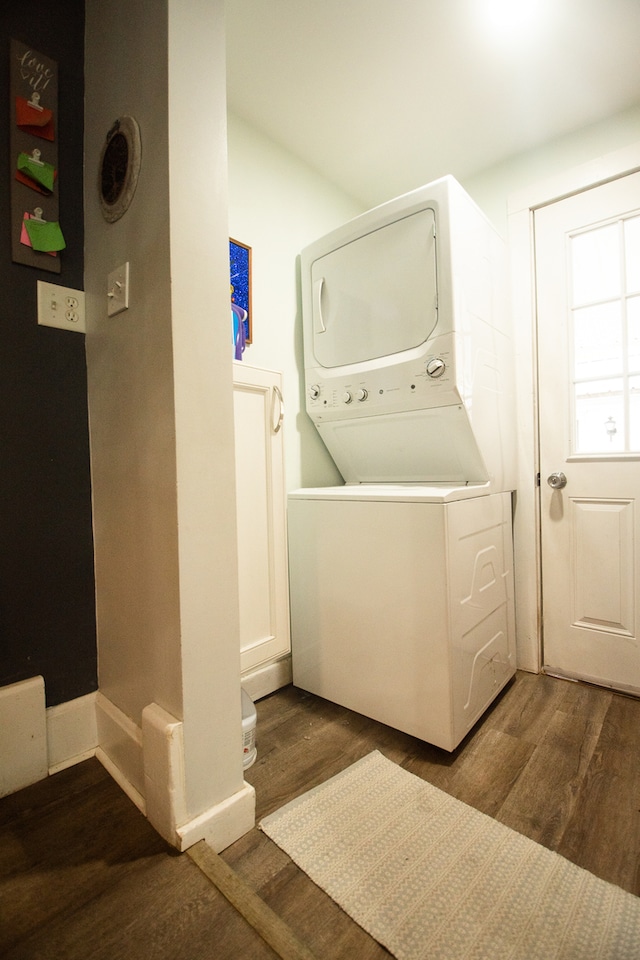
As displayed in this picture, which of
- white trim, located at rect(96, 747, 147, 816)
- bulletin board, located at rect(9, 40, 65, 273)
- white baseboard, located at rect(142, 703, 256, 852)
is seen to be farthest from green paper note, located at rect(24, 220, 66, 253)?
white trim, located at rect(96, 747, 147, 816)

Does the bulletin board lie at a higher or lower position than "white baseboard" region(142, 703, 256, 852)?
higher

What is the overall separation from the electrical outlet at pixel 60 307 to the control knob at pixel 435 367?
3.64 ft

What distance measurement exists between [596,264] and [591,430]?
69 centimetres

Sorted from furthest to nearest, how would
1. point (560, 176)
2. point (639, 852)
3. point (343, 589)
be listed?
point (560, 176), point (343, 589), point (639, 852)

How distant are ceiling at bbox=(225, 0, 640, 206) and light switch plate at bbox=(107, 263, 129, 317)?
3.27ft

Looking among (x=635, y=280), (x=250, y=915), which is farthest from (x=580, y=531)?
(x=250, y=915)

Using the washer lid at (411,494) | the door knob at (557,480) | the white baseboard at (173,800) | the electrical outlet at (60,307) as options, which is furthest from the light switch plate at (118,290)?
the door knob at (557,480)

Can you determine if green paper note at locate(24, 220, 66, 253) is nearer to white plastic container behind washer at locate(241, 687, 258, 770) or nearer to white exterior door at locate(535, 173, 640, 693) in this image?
white plastic container behind washer at locate(241, 687, 258, 770)

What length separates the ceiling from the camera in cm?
138

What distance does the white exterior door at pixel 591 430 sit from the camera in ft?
5.75

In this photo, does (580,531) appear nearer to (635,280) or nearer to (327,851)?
(635,280)

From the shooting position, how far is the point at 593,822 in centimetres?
110

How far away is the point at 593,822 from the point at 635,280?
1.87m

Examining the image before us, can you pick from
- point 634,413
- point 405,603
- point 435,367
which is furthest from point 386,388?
point 634,413
